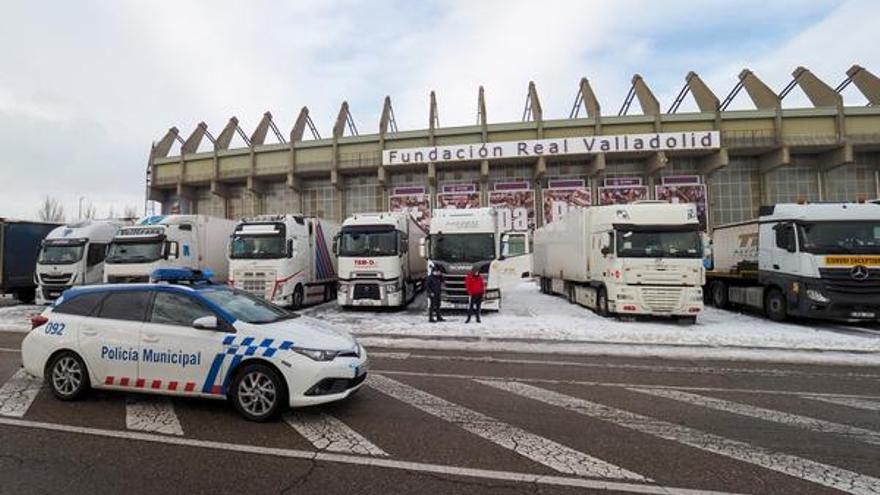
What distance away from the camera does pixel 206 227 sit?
1900 centimetres

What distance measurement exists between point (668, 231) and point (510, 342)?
20.7ft

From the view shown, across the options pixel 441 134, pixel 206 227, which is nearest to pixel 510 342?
pixel 206 227

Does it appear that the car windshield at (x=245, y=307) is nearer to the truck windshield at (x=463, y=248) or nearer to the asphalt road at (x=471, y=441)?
the asphalt road at (x=471, y=441)

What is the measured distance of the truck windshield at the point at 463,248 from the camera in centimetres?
1531

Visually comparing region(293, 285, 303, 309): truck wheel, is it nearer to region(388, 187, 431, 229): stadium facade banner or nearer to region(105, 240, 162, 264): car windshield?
region(105, 240, 162, 264): car windshield

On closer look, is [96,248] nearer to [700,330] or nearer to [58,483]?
[58,483]

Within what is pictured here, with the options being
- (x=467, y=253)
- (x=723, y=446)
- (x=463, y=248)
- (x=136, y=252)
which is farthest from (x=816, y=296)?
(x=136, y=252)

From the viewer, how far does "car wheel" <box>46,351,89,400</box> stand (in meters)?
5.75

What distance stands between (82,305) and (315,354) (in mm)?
3505

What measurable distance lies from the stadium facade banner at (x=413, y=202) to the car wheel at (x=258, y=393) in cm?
2703

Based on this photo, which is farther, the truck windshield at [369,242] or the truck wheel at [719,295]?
the truck wheel at [719,295]

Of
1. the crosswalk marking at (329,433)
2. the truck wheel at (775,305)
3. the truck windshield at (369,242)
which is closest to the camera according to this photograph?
the crosswalk marking at (329,433)

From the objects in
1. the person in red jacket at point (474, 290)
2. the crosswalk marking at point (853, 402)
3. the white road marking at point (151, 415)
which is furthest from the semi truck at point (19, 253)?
the crosswalk marking at point (853, 402)

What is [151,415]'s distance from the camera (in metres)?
5.25
